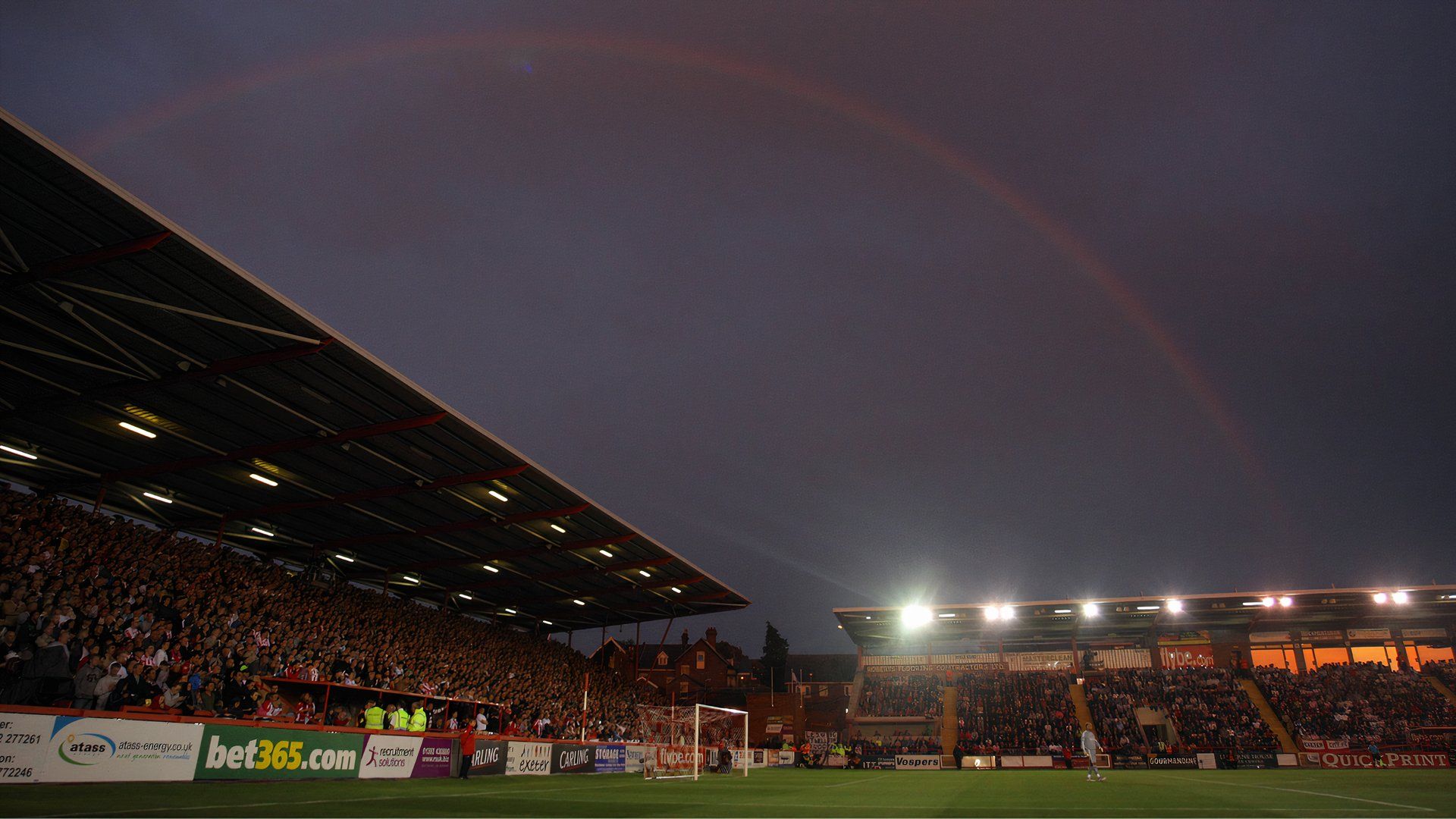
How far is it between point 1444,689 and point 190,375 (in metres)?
64.3

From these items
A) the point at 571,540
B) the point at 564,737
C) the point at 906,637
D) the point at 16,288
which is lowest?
the point at 564,737

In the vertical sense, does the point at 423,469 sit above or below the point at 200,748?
above

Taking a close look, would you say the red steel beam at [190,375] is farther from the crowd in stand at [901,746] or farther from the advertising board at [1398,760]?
the advertising board at [1398,760]

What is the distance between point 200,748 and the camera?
1642cm

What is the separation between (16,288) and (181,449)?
992cm

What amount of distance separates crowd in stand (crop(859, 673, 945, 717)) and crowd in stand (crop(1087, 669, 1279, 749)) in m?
9.73

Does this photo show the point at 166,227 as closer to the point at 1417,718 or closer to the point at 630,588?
the point at 630,588

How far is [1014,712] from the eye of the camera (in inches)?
1950

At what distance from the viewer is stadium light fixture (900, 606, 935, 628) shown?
53.9m

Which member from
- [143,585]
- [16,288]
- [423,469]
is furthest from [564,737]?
[16,288]

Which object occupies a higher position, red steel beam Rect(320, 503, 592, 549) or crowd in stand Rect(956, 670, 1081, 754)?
red steel beam Rect(320, 503, 592, 549)

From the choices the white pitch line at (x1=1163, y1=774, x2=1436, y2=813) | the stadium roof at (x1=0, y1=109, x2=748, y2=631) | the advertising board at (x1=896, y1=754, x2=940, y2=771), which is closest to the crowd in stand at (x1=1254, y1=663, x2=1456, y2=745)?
the advertising board at (x1=896, y1=754, x2=940, y2=771)

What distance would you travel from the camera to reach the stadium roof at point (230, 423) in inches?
583

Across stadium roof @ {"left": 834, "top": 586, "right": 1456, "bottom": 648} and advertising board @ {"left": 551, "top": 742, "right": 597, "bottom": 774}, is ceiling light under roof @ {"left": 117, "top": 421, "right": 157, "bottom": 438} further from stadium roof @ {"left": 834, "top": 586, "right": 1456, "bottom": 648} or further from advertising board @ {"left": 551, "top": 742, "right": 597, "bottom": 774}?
stadium roof @ {"left": 834, "top": 586, "right": 1456, "bottom": 648}
